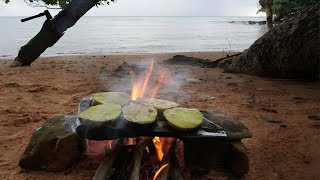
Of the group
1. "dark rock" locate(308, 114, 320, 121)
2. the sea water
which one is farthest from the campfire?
the sea water

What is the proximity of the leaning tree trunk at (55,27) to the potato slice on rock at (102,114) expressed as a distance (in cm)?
888

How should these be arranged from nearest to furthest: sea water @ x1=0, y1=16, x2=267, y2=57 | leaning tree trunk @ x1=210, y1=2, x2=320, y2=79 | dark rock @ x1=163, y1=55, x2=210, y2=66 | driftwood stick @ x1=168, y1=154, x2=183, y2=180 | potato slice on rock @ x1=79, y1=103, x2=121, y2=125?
potato slice on rock @ x1=79, y1=103, x2=121, y2=125 < driftwood stick @ x1=168, y1=154, x2=183, y2=180 < leaning tree trunk @ x1=210, y1=2, x2=320, y2=79 < dark rock @ x1=163, y1=55, x2=210, y2=66 < sea water @ x1=0, y1=16, x2=267, y2=57

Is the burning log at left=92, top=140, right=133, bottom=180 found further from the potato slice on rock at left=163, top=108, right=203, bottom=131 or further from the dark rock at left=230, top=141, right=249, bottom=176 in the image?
the dark rock at left=230, top=141, right=249, bottom=176

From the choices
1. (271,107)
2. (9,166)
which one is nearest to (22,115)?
(9,166)

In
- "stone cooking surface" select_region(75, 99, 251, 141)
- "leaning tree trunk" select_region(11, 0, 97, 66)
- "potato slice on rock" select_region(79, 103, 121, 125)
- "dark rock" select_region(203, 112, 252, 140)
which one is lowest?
"dark rock" select_region(203, 112, 252, 140)

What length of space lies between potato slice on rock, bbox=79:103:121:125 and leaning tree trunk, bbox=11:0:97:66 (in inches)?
350

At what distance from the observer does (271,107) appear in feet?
21.8

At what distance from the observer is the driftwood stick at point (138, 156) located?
3.10 metres

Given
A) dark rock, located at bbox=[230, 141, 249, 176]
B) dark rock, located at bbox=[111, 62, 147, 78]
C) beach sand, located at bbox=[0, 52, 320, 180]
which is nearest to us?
dark rock, located at bbox=[230, 141, 249, 176]

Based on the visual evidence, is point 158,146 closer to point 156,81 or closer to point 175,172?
point 175,172

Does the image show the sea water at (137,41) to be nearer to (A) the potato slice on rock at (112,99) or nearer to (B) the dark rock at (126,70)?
(B) the dark rock at (126,70)

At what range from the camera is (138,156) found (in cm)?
333

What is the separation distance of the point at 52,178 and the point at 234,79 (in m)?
6.99

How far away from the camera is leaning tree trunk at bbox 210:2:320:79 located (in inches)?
331
